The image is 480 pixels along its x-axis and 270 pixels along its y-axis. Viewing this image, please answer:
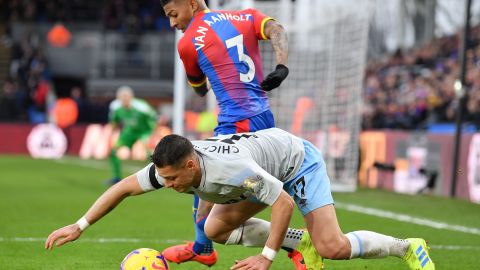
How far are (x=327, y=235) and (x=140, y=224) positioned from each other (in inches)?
201

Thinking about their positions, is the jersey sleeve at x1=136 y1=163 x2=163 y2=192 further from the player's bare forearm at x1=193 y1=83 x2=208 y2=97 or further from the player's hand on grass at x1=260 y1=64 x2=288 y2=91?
the player's bare forearm at x1=193 y1=83 x2=208 y2=97

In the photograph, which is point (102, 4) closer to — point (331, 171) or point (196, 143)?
point (331, 171)

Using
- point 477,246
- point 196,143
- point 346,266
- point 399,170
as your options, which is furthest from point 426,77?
point 196,143

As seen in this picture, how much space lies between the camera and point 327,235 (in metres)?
5.89

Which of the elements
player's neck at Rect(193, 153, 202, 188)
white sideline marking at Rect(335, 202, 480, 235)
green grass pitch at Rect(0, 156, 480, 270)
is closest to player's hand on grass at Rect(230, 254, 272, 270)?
player's neck at Rect(193, 153, 202, 188)

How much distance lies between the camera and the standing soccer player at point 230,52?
6.72 m

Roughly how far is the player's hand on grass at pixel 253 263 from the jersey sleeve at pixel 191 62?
210cm

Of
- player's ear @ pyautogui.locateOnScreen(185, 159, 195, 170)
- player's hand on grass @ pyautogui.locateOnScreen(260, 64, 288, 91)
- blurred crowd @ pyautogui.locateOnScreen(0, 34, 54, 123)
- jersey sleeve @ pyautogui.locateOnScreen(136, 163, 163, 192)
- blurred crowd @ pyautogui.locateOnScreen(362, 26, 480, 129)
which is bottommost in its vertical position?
blurred crowd @ pyautogui.locateOnScreen(0, 34, 54, 123)

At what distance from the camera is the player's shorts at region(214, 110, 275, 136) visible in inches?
264

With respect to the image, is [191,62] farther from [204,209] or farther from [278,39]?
[204,209]

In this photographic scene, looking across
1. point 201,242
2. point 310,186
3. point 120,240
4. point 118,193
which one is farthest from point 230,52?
point 120,240

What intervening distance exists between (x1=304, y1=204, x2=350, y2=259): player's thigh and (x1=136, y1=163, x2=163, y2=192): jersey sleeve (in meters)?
1.08

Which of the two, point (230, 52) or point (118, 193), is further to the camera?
point (230, 52)

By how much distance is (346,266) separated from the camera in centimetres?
743
